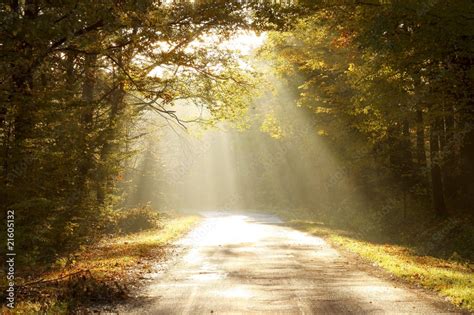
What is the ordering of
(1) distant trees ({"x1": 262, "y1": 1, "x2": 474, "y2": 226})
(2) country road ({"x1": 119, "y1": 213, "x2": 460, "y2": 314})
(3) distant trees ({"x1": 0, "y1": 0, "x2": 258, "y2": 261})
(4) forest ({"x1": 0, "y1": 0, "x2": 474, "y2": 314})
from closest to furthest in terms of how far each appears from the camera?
(2) country road ({"x1": 119, "y1": 213, "x2": 460, "y2": 314})
(3) distant trees ({"x1": 0, "y1": 0, "x2": 258, "y2": 261})
(4) forest ({"x1": 0, "y1": 0, "x2": 474, "y2": 314})
(1) distant trees ({"x1": 262, "y1": 1, "x2": 474, "y2": 226})

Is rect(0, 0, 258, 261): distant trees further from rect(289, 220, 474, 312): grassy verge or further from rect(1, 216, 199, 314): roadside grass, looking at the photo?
rect(289, 220, 474, 312): grassy verge

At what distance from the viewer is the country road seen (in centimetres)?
879

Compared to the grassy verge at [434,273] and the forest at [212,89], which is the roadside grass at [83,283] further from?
the grassy verge at [434,273]

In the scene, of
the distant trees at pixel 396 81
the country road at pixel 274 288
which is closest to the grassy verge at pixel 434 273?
the country road at pixel 274 288

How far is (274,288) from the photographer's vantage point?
10.5 m

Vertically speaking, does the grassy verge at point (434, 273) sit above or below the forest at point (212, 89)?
below

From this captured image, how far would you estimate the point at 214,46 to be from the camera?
17.7 m

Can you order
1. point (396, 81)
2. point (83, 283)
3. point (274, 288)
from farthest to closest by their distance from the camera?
1. point (396, 81)
2. point (274, 288)
3. point (83, 283)

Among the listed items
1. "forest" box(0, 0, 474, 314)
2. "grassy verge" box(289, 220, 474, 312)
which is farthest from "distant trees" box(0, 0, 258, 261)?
"grassy verge" box(289, 220, 474, 312)

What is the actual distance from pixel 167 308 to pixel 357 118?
19323 mm

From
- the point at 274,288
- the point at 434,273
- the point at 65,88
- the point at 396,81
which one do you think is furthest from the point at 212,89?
the point at 274,288

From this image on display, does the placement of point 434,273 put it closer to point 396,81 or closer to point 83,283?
point 396,81

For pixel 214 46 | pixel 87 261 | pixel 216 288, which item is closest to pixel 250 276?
pixel 216 288

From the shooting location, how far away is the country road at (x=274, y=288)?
28.8ft
